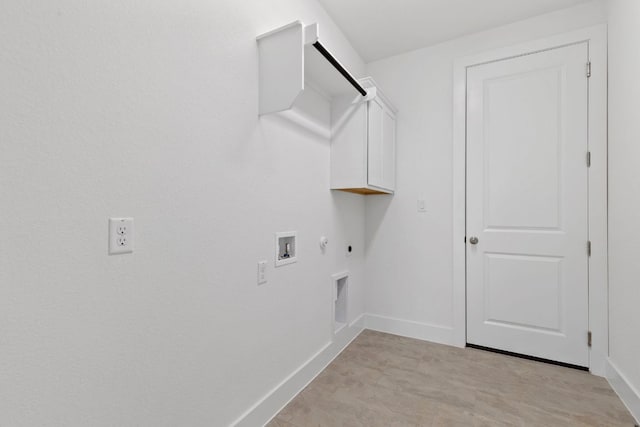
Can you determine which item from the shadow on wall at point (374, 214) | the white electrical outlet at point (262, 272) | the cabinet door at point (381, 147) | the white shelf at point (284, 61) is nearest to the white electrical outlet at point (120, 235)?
the white electrical outlet at point (262, 272)

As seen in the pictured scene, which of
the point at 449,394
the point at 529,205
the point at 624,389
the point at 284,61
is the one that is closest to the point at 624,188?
the point at 529,205

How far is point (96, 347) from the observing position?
88cm

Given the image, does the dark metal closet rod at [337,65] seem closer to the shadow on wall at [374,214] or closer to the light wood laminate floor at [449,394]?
the shadow on wall at [374,214]

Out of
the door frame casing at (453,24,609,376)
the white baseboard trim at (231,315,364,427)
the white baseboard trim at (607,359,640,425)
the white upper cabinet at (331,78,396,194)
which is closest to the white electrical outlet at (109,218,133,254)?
the white baseboard trim at (231,315,364,427)

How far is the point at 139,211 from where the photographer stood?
0.99 m

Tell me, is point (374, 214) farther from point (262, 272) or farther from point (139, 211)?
point (139, 211)

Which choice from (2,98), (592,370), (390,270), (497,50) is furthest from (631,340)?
(2,98)

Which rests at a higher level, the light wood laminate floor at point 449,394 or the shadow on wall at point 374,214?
the shadow on wall at point 374,214

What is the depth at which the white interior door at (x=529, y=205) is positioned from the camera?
2111 millimetres

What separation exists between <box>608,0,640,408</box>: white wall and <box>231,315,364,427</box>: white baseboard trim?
1.73 m

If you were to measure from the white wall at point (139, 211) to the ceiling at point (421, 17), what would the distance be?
2.62ft

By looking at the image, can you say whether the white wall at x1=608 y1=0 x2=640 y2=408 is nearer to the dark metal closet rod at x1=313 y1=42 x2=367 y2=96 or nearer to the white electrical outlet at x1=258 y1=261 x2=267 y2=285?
the dark metal closet rod at x1=313 y1=42 x2=367 y2=96

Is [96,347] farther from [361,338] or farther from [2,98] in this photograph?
[361,338]

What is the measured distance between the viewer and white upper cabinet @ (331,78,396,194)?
2.16 m
